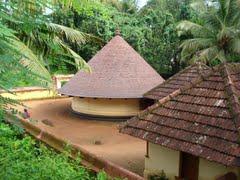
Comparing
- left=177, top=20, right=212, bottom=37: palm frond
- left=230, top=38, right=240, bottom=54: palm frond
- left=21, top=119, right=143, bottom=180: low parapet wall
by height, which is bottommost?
left=21, top=119, right=143, bottom=180: low parapet wall

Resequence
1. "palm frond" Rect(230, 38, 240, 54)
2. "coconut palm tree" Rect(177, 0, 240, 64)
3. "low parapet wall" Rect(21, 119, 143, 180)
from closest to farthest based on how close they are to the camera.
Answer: "low parapet wall" Rect(21, 119, 143, 180) → "palm frond" Rect(230, 38, 240, 54) → "coconut palm tree" Rect(177, 0, 240, 64)

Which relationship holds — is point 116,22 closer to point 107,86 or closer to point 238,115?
point 107,86

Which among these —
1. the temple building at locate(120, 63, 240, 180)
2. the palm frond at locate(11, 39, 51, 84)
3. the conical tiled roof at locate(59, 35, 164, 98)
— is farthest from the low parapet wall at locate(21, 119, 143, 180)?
the conical tiled roof at locate(59, 35, 164, 98)

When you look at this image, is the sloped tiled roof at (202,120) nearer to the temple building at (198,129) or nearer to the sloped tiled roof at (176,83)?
the temple building at (198,129)

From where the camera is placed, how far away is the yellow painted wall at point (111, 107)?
1855 cm

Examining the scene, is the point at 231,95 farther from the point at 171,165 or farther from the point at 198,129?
the point at 171,165

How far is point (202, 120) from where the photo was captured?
8.98 metres

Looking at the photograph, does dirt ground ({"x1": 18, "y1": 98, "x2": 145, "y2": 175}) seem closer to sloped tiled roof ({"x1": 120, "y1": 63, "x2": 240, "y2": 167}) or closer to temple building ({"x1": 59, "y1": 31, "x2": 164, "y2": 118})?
temple building ({"x1": 59, "y1": 31, "x2": 164, "y2": 118})

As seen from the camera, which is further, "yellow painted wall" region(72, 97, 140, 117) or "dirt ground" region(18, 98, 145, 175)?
"yellow painted wall" region(72, 97, 140, 117)

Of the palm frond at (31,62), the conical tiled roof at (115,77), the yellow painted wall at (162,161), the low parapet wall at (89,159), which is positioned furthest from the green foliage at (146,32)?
the palm frond at (31,62)

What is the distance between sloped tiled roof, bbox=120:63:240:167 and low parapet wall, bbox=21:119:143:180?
119 cm

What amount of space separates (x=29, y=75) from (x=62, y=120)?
53.9ft

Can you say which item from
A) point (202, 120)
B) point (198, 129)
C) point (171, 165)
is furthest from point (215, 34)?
point (198, 129)

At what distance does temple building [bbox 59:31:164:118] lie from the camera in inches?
717
